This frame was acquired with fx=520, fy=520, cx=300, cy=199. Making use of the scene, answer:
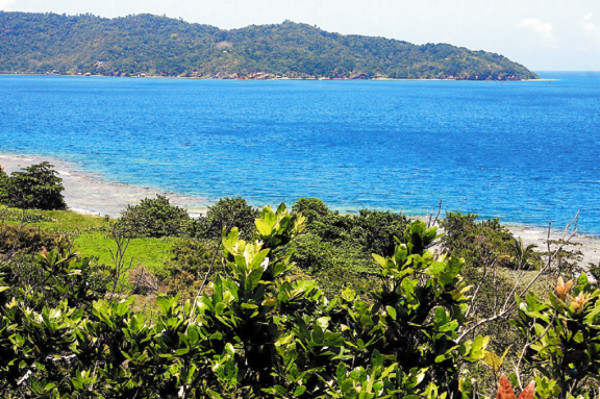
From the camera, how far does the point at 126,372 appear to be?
10.4ft

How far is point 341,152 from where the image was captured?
165 feet

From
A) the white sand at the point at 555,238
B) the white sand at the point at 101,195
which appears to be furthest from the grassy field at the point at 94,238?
the white sand at the point at 555,238

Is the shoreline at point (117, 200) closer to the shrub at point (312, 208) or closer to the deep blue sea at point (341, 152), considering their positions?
the deep blue sea at point (341, 152)

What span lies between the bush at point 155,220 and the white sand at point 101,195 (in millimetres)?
4091

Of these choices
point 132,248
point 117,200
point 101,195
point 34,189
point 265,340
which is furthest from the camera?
point 101,195

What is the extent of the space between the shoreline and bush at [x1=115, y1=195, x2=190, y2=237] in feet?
7.28

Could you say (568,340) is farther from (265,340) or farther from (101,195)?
(101,195)

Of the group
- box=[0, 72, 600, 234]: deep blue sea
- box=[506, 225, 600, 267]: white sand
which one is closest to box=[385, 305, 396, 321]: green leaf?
box=[506, 225, 600, 267]: white sand

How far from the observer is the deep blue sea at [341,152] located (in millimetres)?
33250

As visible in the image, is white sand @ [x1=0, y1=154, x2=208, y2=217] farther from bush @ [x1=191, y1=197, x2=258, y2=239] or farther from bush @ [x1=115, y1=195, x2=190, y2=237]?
bush @ [x1=191, y1=197, x2=258, y2=239]

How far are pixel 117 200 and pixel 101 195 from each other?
58.6 inches

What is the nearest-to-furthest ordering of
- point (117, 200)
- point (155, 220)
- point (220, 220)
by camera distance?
point (220, 220) → point (155, 220) → point (117, 200)

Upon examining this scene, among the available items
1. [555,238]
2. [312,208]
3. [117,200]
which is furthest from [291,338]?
[117,200]

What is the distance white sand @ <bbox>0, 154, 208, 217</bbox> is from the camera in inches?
1110
